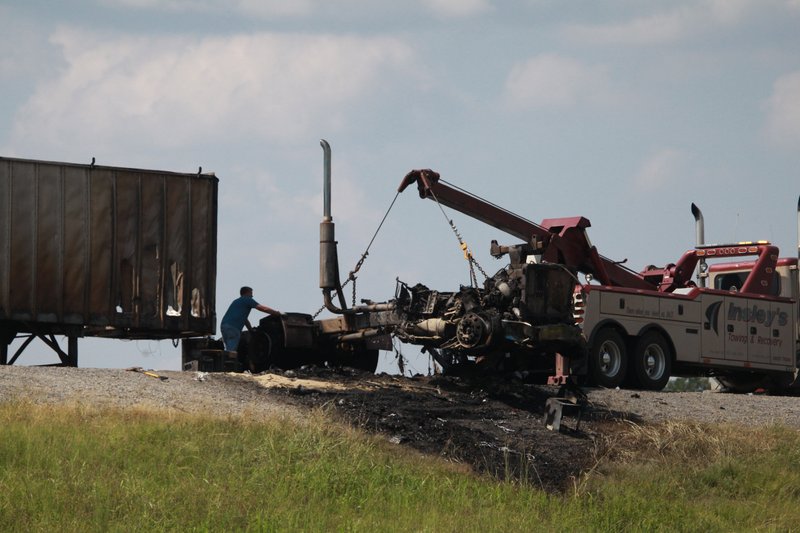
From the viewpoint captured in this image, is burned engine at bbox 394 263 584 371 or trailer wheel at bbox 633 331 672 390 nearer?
burned engine at bbox 394 263 584 371

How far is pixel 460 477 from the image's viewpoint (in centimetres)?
1419

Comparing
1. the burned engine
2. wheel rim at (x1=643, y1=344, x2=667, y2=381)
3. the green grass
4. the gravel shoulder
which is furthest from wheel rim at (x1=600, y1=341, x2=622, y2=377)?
the green grass

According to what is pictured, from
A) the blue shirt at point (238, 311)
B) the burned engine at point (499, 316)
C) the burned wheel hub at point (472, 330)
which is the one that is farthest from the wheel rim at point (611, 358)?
the blue shirt at point (238, 311)

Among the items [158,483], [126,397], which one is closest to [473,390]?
[126,397]

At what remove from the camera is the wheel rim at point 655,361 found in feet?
74.5

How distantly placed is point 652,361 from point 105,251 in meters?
9.32

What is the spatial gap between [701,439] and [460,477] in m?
4.36

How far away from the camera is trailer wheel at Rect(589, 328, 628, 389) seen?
21.8 metres

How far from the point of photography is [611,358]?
2214cm

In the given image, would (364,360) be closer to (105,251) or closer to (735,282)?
(105,251)

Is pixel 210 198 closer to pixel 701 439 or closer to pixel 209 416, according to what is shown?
pixel 209 416

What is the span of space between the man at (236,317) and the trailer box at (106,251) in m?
0.52

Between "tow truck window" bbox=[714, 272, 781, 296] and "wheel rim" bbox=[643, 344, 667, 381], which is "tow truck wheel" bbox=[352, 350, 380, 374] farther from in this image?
"tow truck window" bbox=[714, 272, 781, 296]

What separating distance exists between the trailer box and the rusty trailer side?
16 mm
